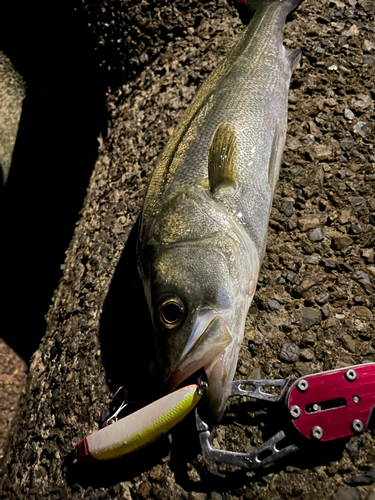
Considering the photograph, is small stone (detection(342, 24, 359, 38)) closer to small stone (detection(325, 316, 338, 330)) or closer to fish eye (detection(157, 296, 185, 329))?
small stone (detection(325, 316, 338, 330))

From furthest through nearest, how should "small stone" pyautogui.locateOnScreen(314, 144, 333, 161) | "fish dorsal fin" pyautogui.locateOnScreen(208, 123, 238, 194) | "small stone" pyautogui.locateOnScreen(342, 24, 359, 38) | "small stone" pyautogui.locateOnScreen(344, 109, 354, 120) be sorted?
"small stone" pyautogui.locateOnScreen(342, 24, 359, 38), "small stone" pyautogui.locateOnScreen(344, 109, 354, 120), "small stone" pyautogui.locateOnScreen(314, 144, 333, 161), "fish dorsal fin" pyautogui.locateOnScreen(208, 123, 238, 194)

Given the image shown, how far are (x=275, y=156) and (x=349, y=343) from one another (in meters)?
1.19

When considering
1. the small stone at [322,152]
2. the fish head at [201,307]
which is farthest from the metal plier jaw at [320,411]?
the small stone at [322,152]

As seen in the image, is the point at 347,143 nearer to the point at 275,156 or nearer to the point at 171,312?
the point at 275,156

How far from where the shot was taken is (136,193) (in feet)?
10.4

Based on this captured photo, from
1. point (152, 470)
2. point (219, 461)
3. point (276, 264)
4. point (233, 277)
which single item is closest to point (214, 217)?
point (233, 277)

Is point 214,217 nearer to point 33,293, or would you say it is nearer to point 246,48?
point 246,48

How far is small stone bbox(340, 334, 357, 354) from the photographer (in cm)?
219

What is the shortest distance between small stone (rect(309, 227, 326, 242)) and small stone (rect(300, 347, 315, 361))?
712 mm

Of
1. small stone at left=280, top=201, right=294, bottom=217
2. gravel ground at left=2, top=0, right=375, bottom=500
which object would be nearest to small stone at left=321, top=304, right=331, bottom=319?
gravel ground at left=2, top=0, right=375, bottom=500

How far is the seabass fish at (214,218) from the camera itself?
1.87 meters

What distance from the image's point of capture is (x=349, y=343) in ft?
7.23

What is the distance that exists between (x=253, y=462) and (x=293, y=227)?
4.64 feet

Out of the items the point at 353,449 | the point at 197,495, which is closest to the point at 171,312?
the point at 197,495
